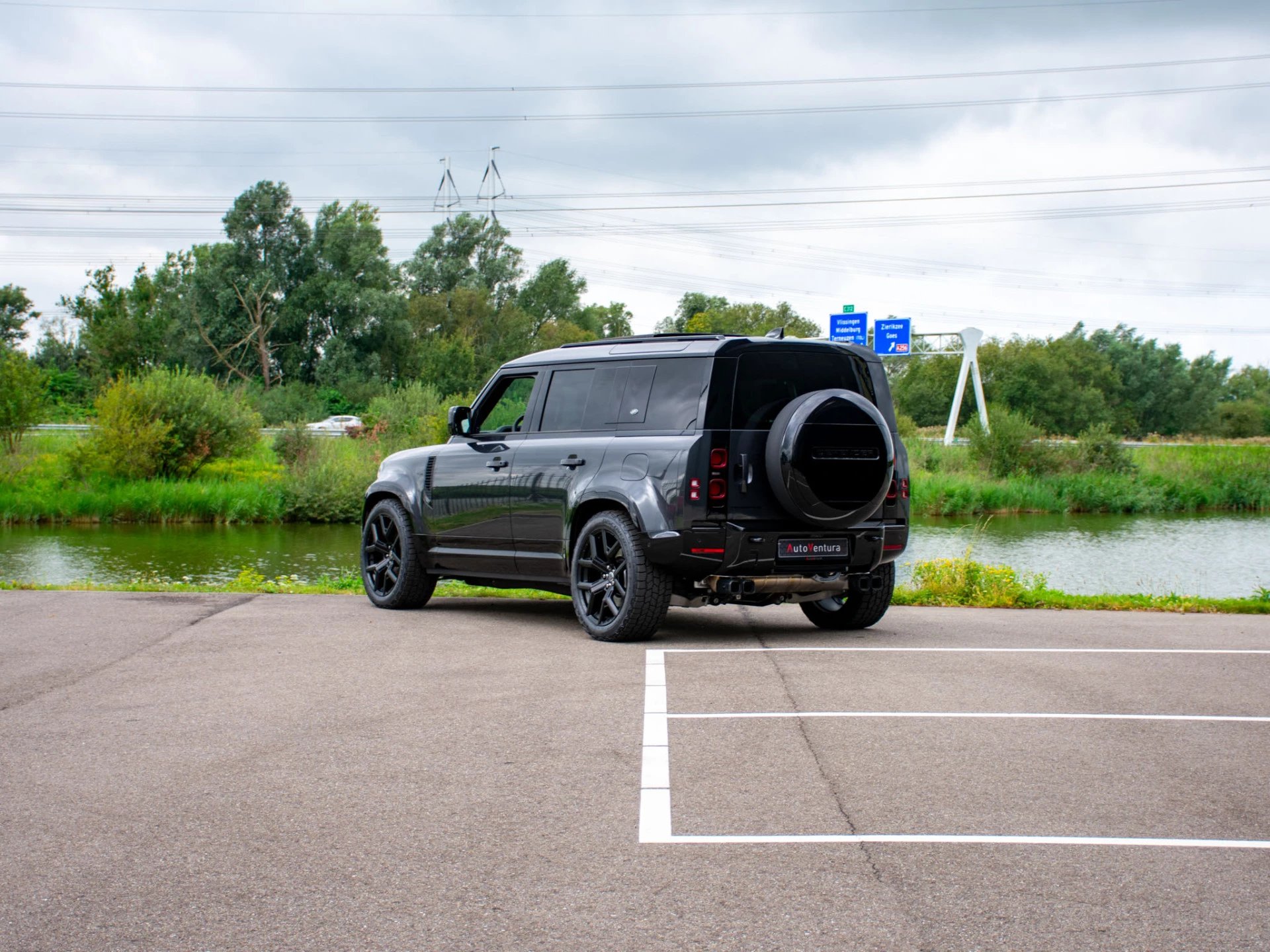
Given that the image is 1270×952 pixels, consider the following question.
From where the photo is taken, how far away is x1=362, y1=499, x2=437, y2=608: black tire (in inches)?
458

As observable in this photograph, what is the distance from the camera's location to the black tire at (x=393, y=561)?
1163 cm

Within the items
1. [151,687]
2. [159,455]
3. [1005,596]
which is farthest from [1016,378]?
[151,687]

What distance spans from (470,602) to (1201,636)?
6448mm

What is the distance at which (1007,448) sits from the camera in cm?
5059

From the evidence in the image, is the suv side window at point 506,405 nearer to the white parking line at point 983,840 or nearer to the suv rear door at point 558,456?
the suv rear door at point 558,456

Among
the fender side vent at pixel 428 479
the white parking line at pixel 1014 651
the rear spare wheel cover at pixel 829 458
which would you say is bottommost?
the white parking line at pixel 1014 651

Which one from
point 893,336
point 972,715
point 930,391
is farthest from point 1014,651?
point 930,391

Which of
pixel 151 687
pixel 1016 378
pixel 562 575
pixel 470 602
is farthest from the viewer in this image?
pixel 1016 378

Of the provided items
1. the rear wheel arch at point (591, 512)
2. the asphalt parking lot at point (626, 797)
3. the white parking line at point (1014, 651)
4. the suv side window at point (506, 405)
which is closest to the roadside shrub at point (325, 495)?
the suv side window at point (506, 405)

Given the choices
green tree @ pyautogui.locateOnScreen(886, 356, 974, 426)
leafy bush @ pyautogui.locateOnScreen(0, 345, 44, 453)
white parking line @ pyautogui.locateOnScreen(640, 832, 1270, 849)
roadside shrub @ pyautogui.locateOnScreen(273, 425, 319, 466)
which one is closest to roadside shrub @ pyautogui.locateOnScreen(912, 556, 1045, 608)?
white parking line @ pyautogui.locateOnScreen(640, 832, 1270, 849)

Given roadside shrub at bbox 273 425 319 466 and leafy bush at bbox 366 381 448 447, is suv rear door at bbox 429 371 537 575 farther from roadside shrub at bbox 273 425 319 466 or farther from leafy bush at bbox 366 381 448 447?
roadside shrub at bbox 273 425 319 466

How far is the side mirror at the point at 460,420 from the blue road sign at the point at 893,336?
→ 33.1 m

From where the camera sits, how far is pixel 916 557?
26.7 m

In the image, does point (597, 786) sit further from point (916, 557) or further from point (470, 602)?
point (916, 557)
